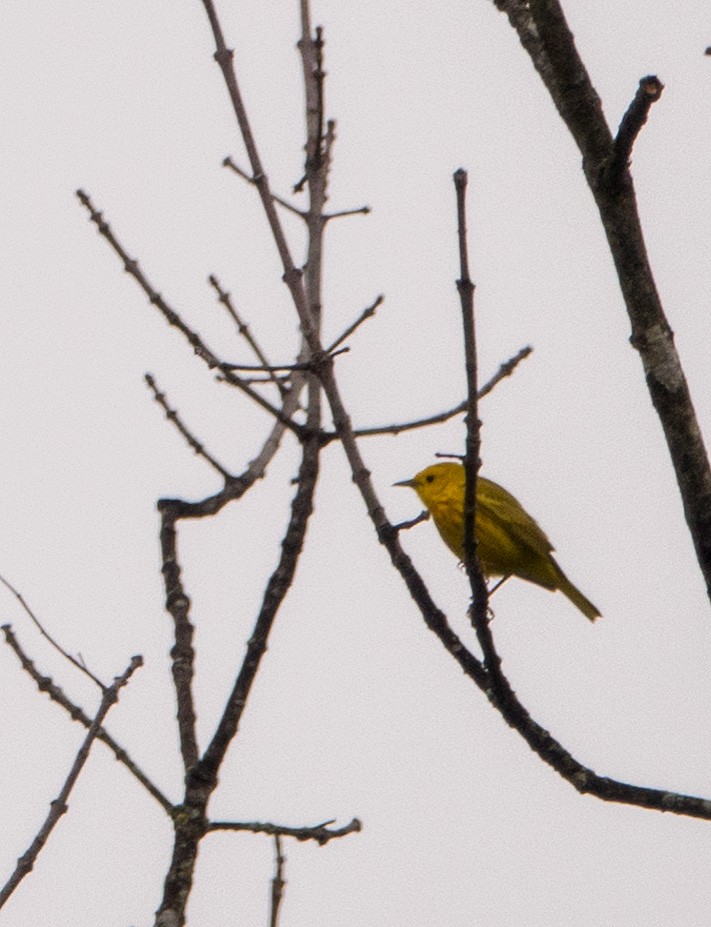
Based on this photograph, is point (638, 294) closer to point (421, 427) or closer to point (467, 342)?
point (467, 342)

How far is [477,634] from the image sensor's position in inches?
121

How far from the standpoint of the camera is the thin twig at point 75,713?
9.38ft

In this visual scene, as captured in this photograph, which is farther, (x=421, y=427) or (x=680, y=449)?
(x=421, y=427)

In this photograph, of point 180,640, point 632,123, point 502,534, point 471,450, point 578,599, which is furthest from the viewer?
point 578,599

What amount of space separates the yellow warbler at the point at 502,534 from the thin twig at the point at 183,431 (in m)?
4.09

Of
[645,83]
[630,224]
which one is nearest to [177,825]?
[630,224]

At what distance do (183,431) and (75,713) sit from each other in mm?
923

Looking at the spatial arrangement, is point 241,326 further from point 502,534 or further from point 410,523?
point 502,534

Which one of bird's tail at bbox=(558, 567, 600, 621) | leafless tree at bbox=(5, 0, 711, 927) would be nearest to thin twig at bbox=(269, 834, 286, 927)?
leafless tree at bbox=(5, 0, 711, 927)

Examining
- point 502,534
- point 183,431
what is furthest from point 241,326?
point 502,534

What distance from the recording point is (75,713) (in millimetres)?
3029

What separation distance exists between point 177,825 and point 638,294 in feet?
4.43

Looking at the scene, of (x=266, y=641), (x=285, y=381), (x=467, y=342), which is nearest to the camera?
(x=467, y=342)

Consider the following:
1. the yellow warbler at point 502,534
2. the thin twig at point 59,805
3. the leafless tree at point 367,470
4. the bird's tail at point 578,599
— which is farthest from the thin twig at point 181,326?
the bird's tail at point 578,599
